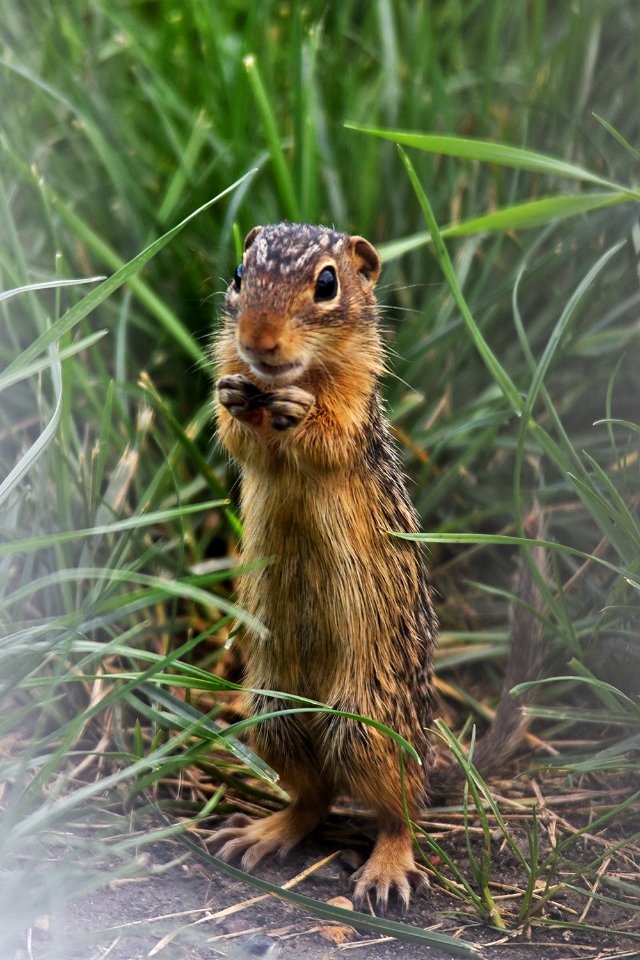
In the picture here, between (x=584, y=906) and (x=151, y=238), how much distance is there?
331 centimetres

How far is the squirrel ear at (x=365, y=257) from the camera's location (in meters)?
3.74

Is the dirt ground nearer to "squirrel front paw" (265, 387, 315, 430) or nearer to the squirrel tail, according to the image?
the squirrel tail

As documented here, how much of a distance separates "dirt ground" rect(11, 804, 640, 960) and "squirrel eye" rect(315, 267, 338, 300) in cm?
169

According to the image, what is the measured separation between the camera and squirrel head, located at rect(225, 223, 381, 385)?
3225 mm

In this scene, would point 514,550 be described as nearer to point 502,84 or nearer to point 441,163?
point 441,163

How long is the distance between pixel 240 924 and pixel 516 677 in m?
1.55

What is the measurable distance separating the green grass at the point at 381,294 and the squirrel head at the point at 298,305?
33cm

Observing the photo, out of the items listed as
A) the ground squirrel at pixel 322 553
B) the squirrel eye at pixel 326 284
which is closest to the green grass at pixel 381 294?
the ground squirrel at pixel 322 553

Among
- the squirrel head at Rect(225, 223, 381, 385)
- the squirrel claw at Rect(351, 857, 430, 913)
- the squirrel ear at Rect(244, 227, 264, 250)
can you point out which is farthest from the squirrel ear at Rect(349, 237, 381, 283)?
the squirrel claw at Rect(351, 857, 430, 913)

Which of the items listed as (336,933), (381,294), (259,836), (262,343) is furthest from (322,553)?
(381,294)

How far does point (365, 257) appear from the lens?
12.4 feet

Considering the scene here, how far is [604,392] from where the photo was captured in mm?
4871

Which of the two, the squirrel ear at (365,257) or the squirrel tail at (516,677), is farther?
the squirrel tail at (516,677)

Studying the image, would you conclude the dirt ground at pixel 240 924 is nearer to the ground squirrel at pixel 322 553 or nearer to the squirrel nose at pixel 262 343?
the ground squirrel at pixel 322 553
